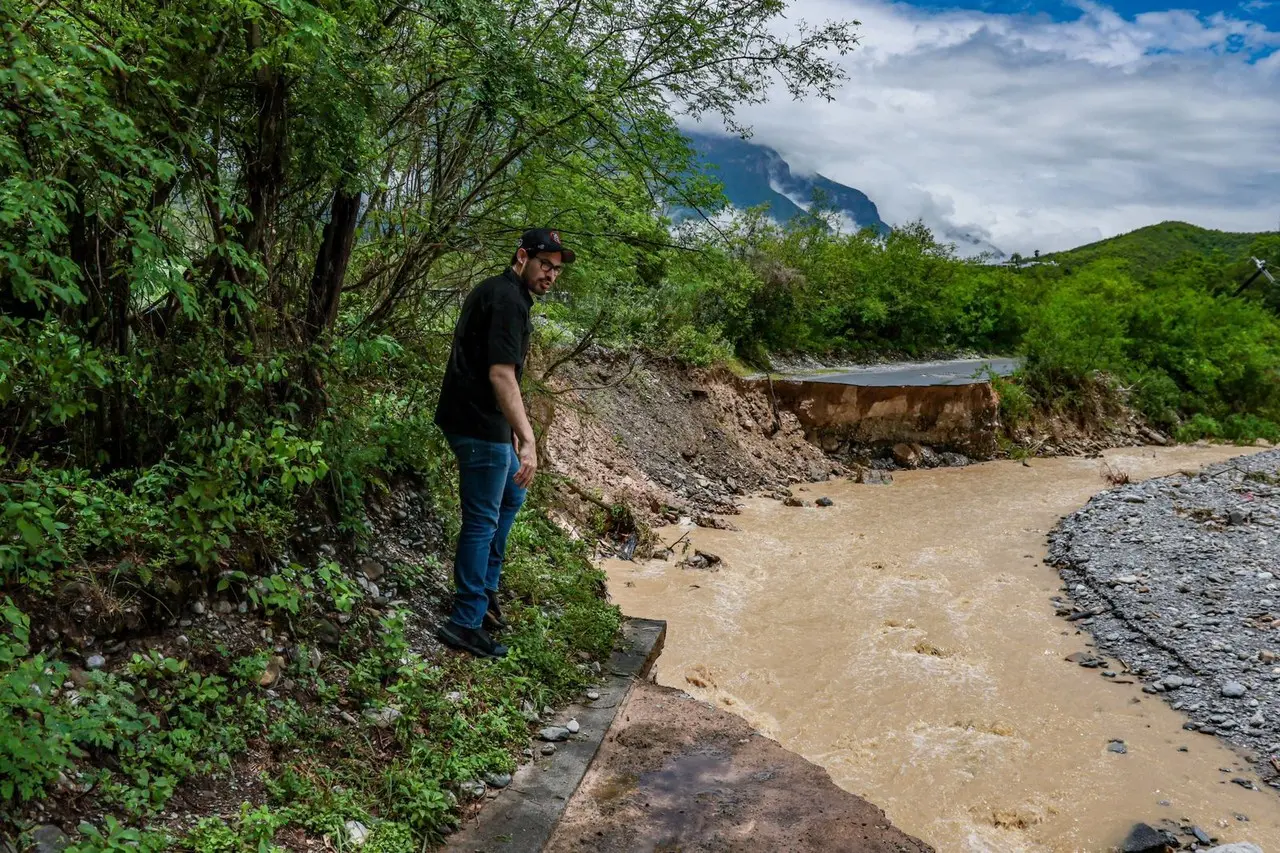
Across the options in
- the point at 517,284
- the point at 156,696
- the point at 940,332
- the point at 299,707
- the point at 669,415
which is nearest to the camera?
the point at 156,696

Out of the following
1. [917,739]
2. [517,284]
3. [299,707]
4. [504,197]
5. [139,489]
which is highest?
[504,197]

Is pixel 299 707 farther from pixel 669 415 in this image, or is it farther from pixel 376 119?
pixel 669 415

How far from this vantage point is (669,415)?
1500 centimetres

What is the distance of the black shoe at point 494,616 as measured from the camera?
4.68 meters

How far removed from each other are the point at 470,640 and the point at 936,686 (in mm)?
4651

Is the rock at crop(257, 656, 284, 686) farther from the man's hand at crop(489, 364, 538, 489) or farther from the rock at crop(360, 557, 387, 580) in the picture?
the man's hand at crop(489, 364, 538, 489)

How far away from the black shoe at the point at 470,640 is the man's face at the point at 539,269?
184cm

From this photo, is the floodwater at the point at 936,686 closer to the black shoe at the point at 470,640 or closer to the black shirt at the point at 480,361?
the black shoe at the point at 470,640

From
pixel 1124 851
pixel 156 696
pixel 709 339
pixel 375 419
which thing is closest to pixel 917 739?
pixel 1124 851

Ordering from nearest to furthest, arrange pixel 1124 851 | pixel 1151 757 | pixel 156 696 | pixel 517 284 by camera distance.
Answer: pixel 156 696 → pixel 517 284 → pixel 1124 851 → pixel 1151 757

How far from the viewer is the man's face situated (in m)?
4.20

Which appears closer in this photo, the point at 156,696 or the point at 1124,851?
the point at 156,696

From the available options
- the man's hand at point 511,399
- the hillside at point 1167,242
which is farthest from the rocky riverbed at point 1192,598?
the hillside at point 1167,242

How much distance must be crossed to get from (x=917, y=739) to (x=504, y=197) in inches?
196
